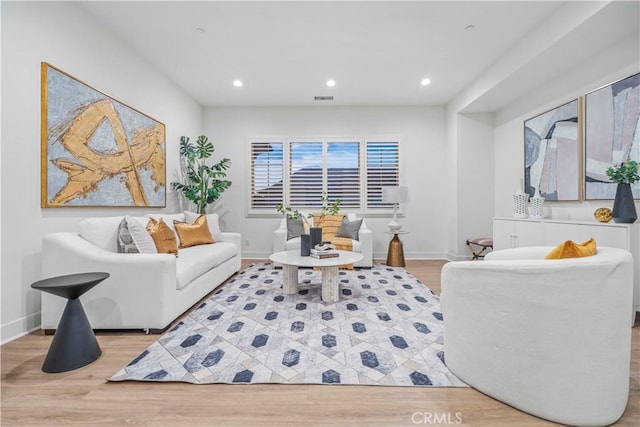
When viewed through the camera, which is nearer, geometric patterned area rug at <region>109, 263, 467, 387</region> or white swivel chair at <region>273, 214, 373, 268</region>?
geometric patterned area rug at <region>109, 263, 467, 387</region>

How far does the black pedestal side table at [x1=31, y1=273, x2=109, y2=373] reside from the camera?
5.50 ft

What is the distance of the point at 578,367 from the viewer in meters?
1.22

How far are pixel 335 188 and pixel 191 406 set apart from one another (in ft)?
13.7

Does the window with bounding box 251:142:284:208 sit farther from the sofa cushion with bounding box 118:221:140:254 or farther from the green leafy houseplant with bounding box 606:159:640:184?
the green leafy houseplant with bounding box 606:159:640:184

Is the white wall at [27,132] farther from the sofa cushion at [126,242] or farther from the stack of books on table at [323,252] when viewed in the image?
the stack of books on table at [323,252]

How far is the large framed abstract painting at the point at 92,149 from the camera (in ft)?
7.62

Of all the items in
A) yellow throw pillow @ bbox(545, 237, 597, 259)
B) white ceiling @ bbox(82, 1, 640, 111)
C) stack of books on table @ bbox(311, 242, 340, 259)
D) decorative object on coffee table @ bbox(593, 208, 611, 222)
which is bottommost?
stack of books on table @ bbox(311, 242, 340, 259)

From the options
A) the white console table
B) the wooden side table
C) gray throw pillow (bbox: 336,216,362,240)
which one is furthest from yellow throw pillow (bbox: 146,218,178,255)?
the white console table

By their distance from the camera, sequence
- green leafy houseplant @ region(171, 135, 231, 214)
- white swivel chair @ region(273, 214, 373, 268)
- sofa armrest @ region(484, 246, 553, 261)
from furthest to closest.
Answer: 1. green leafy houseplant @ region(171, 135, 231, 214)
2. white swivel chair @ region(273, 214, 373, 268)
3. sofa armrest @ region(484, 246, 553, 261)

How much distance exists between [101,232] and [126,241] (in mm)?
211

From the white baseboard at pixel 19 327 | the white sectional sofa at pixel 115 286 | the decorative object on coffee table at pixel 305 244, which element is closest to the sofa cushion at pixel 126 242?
the white sectional sofa at pixel 115 286

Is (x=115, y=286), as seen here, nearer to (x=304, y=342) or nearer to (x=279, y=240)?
(x=304, y=342)

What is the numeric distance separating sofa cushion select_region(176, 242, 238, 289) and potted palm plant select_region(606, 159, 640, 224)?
3881mm

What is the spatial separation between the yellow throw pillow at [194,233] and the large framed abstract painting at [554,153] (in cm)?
447
